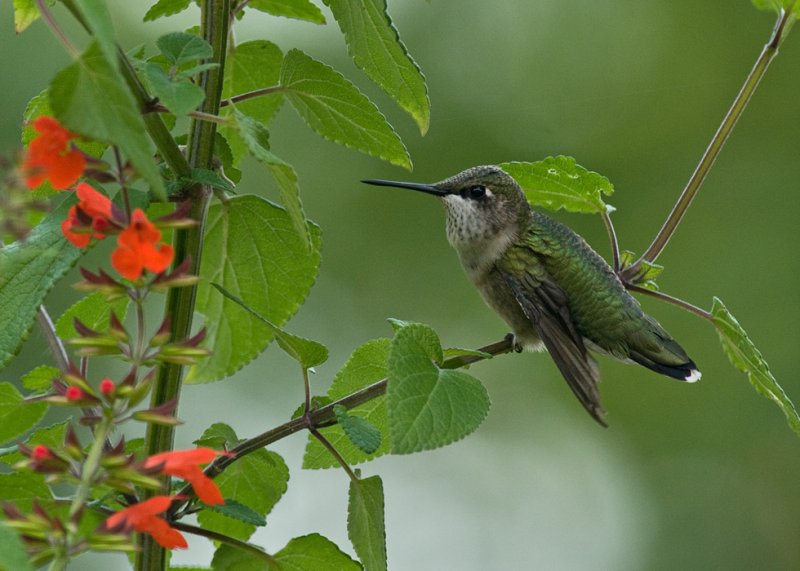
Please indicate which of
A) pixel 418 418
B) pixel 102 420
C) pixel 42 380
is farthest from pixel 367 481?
pixel 102 420

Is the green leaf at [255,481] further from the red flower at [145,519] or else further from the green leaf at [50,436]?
the red flower at [145,519]

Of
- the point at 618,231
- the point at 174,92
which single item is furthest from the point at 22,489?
the point at 618,231

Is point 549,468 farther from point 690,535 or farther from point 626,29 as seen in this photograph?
point 626,29

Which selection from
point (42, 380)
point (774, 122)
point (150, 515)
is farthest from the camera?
point (774, 122)

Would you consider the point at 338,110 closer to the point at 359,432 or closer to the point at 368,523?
the point at 359,432

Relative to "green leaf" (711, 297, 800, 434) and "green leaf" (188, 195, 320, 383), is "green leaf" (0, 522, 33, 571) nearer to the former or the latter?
"green leaf" (188, 195, 320, 383)

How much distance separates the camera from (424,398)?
1385mm

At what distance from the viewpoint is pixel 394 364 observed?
4.56 feet

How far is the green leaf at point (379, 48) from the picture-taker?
1.50m

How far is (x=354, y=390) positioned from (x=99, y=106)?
832mm

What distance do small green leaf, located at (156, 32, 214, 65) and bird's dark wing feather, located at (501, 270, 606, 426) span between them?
104 centimetres

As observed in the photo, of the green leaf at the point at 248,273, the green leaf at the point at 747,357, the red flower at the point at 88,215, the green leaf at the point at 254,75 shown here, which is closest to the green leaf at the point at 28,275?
the red flower at the point at 88,215

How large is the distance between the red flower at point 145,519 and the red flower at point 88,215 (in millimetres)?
268

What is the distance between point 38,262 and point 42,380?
30cm
